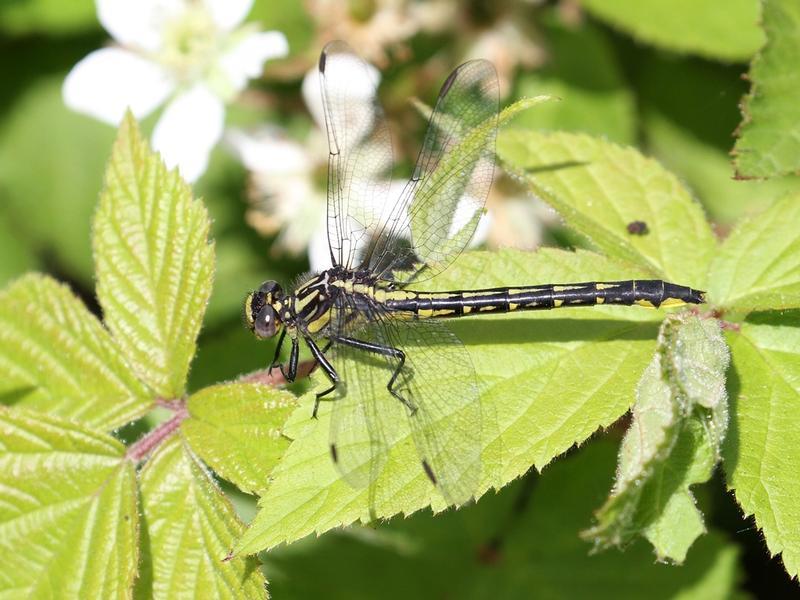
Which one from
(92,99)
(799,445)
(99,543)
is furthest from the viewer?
(92,99)

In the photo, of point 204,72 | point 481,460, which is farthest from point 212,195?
point 481,460

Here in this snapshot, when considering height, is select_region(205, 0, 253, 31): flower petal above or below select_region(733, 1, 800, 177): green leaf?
above

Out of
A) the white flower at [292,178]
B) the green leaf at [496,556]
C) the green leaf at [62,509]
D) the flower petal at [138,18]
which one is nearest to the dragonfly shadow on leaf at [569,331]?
the green leaf at [62,509]

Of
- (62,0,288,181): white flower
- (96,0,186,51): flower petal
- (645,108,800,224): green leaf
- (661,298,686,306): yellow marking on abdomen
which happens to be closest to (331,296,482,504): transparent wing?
(661,298,686,306): yellow marking on abdomen

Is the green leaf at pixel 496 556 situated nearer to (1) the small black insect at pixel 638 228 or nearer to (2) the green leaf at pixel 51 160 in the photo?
(1) the small black insect at pixel 638 228

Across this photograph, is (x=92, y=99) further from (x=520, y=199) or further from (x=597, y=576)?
(x=597, y=576)

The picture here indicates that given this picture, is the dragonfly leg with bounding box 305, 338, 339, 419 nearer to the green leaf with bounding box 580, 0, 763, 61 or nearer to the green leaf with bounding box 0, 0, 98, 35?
the green leaf with bounding box 580, 0, 763, 61
